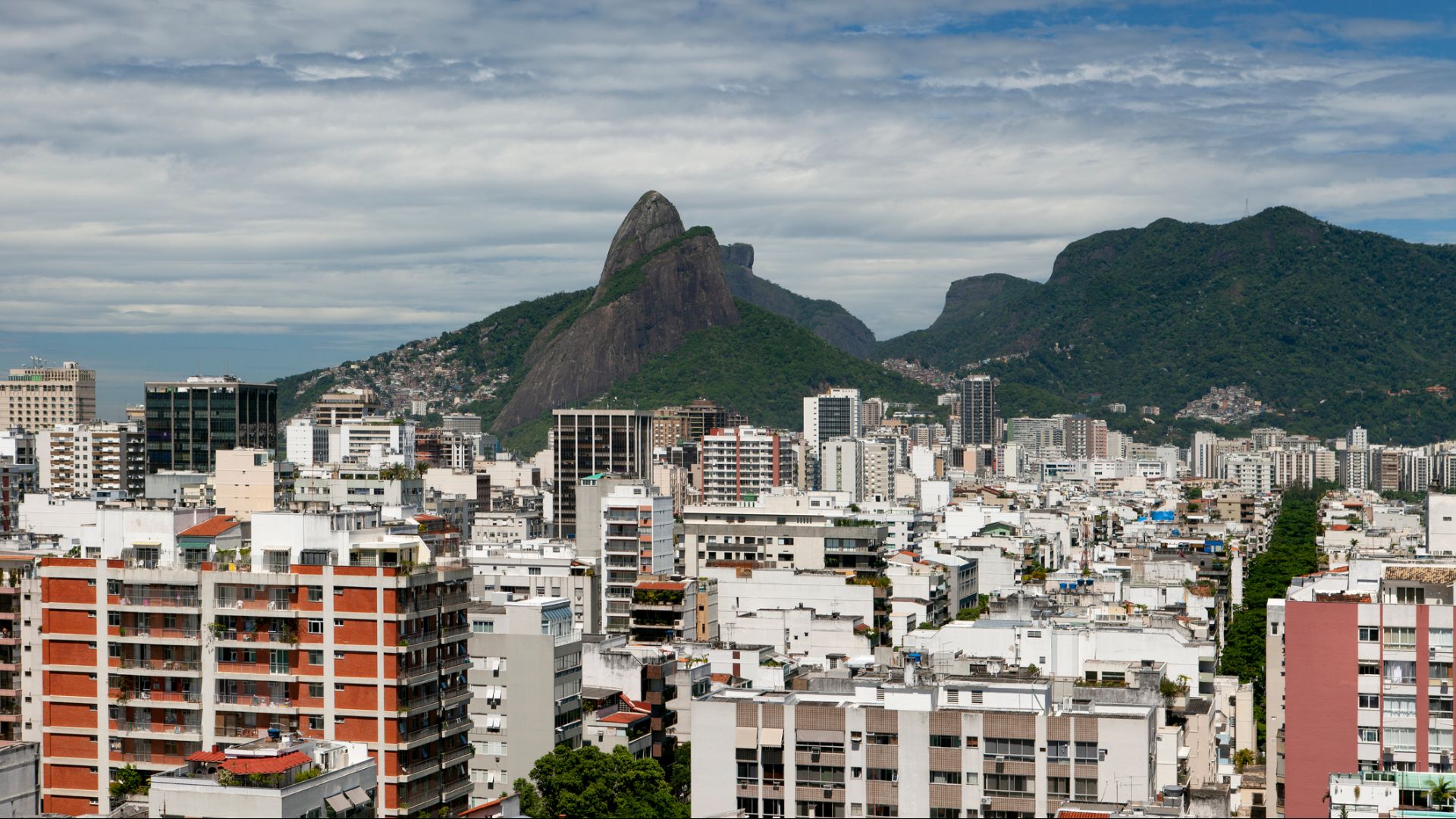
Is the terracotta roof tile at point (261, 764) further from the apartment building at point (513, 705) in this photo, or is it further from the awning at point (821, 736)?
the apartment building at point (513, 705)

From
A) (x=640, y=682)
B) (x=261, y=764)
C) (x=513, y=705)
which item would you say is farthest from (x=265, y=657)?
(x=640, y=682)

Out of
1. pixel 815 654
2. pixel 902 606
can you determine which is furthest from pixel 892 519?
pixel 815 654

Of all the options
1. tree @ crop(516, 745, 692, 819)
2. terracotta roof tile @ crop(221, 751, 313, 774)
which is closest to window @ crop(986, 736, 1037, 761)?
tree @ crop(516, 745, 692, 819)

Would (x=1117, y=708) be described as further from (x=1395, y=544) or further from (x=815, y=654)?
(x=1395, y=544)

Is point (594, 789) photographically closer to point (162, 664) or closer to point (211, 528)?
point (162, 664)

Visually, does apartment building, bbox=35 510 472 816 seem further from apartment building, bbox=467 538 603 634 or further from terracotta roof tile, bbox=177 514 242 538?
apartment building, bbox=467 538 603 634

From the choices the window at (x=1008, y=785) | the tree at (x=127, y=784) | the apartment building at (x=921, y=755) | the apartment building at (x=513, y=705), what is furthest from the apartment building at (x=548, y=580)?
the window at (x=1008, y=785)
